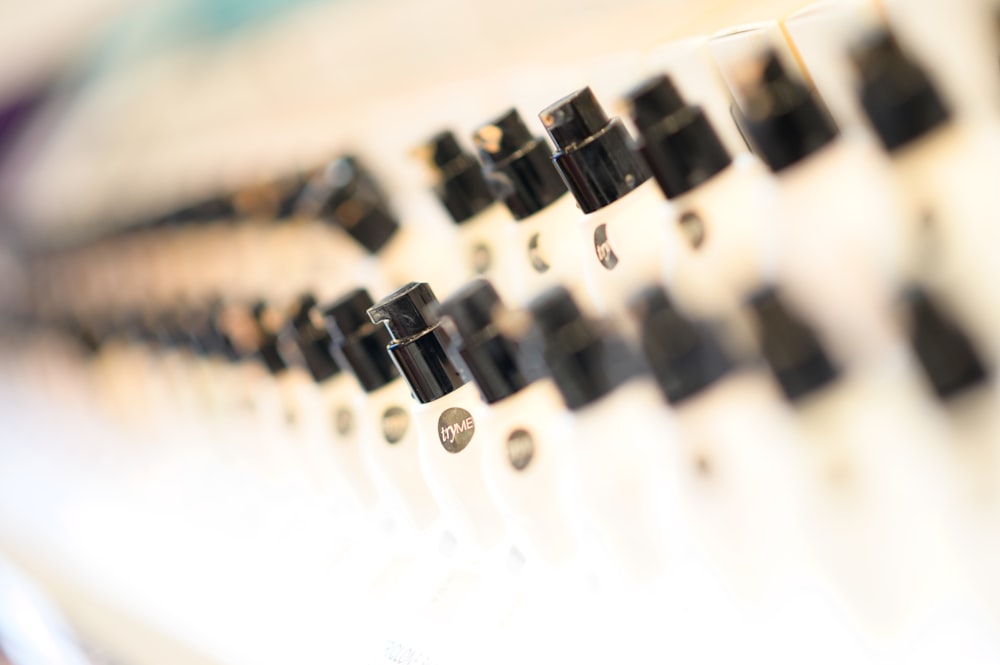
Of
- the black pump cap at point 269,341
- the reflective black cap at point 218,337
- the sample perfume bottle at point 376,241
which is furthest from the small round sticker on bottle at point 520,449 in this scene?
the reflective black cap at point 218,337

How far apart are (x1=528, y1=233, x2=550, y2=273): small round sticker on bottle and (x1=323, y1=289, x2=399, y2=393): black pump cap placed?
0.36 feet

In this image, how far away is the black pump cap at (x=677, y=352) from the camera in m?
0.37

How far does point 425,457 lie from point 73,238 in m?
1.37

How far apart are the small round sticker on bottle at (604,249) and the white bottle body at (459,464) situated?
0.10 metres

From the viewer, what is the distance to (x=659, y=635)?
0.44m

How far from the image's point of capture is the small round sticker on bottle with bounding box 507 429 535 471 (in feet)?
1.59

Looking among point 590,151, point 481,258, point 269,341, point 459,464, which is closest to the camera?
point 590,151

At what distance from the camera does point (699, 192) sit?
40 centimetres

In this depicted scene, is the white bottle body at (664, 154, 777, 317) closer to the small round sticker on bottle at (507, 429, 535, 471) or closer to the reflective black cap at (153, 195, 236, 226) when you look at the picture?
the small round sticker on bottle at (507, 429, 535, 471)

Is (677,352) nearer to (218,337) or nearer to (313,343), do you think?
(313,343)

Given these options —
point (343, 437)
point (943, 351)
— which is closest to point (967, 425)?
point (943, 351)

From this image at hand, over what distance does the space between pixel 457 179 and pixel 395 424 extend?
164 mm

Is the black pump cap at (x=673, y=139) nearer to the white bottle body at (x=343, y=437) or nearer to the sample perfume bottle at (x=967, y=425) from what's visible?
the sample perfume bottle at (x=967, y=425)

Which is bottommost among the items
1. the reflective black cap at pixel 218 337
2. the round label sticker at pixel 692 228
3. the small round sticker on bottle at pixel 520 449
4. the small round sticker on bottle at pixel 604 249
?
the small round sticker on bottle at pixel 520 449
